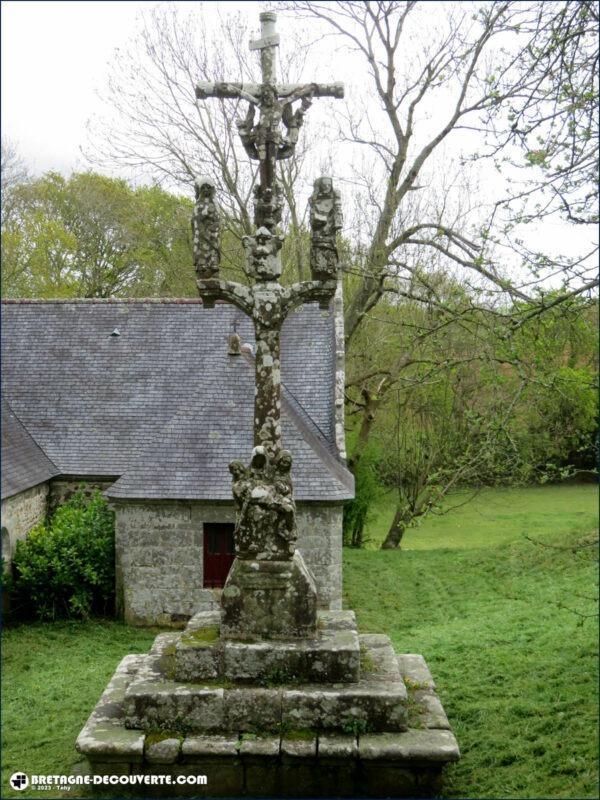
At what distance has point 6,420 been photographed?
14.6m

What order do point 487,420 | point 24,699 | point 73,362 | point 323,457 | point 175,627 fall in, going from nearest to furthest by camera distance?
point 487,420 → point 24,699 → point 175,627 → point 323,457 → point 73,362

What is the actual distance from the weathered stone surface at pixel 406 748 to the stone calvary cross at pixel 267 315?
1.06 meters

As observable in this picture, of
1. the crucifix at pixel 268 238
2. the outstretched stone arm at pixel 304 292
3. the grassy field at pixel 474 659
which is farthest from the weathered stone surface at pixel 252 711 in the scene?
the outstretched stone arm at pixel 304 292

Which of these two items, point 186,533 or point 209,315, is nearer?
point 186,533

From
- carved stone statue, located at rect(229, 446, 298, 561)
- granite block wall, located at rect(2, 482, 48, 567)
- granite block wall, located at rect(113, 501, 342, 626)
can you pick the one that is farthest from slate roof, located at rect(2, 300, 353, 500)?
carved stone statue, located at rect(229, 446, 298, 561)

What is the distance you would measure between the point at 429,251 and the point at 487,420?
43.6 ft

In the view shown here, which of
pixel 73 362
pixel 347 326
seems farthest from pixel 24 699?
pixel 347 326

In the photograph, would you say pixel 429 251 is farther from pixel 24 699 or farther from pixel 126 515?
pixel 24 699

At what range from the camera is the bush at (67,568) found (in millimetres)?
12734

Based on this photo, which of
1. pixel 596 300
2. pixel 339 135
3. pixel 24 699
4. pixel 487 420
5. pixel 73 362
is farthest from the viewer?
pixel 339 135

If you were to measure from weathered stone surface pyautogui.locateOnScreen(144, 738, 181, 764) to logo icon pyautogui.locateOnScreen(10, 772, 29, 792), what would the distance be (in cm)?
102

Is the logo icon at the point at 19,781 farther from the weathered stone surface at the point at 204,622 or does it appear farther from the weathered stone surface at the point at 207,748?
the weathered stone surface at the point at 204,622

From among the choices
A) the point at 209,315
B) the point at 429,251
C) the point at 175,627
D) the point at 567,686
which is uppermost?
the point at 429,251

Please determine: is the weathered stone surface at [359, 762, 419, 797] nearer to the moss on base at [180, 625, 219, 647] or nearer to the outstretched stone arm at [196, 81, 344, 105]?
the moss on base at [180, 625, 219, 647]
